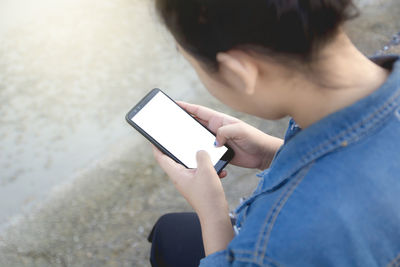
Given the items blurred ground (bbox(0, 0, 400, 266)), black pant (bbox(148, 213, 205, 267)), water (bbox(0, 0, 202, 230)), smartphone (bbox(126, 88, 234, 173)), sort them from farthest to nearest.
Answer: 1. water (bbox(0, 0, 202, 230))
2. blurred ground (bbox(0, 0, 400, 266))
3. smartphone (bbox(126, 88, 234, 173))
4. black pant (bbox(148, 213, 205, 267))

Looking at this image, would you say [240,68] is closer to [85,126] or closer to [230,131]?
[230,131]

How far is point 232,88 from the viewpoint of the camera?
55 cm

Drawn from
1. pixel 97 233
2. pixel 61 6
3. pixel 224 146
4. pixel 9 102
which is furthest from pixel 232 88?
pixel 61 6

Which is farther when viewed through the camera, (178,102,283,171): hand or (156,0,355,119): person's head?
(178,102,283,171): hand

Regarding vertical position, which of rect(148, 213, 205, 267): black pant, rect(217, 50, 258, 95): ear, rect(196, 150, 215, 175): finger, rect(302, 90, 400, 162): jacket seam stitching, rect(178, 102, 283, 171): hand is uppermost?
rect(217, 50, 258, 95): ear

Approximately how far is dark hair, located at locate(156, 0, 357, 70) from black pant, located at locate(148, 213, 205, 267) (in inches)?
19.9

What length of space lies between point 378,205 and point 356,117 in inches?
4.7

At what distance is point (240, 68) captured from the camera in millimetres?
484

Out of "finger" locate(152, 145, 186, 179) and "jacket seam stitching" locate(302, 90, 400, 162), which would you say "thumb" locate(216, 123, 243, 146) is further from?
"jacket seam stitching" locate(302, 90, 400, 162)

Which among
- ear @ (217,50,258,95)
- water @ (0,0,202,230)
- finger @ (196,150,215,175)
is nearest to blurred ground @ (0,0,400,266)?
water @ (0,0,202,230)

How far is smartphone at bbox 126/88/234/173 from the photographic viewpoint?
0.93m

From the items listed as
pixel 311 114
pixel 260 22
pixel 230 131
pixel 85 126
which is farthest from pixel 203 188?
pixel 85 126

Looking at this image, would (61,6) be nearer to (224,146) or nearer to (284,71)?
(224,146)

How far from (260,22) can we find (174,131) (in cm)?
55
